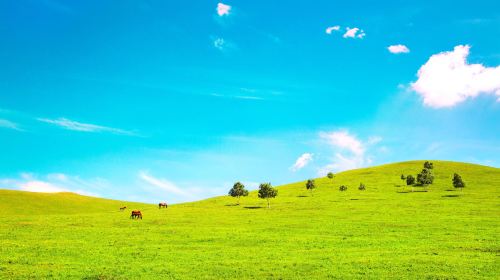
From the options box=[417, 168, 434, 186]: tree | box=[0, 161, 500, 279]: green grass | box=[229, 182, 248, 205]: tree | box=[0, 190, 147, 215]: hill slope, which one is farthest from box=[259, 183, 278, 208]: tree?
box=[0, 190, 147, 215]: hill slope

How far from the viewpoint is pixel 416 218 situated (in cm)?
6950

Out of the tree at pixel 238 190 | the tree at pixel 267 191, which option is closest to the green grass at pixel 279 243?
the tree at pixel 267 191

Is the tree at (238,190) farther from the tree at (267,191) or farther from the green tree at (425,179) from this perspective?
the green tree at (425,179)

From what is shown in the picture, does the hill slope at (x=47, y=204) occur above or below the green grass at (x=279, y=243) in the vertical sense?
above

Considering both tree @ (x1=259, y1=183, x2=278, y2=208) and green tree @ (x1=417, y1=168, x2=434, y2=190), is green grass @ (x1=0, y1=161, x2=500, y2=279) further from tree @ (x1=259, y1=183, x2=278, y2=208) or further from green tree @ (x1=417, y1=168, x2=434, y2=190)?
green tree @ (x1=417, y1=168, x2=434, y2=190)

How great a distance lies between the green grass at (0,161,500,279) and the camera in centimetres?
3462

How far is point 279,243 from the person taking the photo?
4825cm

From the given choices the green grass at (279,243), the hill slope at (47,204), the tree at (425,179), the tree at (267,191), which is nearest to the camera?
the green grass at (279,243)

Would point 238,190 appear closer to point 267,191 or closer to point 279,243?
point 267,191

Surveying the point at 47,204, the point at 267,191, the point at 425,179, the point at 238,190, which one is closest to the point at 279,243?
the point at 267,191

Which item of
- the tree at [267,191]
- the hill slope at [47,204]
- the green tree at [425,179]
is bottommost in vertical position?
the hill slope at [47,204]

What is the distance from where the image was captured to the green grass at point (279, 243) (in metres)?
34.6

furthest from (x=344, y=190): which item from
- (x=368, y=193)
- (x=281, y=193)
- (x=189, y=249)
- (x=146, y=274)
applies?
(x=146, y=274)

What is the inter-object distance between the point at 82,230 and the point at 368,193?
79.2m
